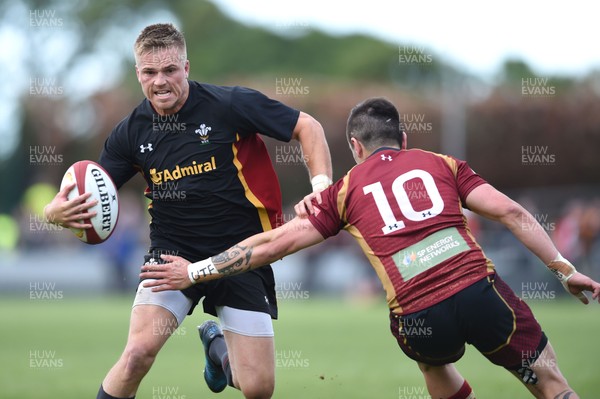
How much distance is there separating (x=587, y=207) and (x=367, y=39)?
39646 millimetres

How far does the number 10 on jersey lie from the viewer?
565 centimetres

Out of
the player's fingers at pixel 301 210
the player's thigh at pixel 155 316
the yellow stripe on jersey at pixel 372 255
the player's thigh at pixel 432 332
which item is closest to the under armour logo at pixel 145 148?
the player's thigh at pixel 155 316

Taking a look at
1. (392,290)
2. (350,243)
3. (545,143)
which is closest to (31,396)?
(392,290)

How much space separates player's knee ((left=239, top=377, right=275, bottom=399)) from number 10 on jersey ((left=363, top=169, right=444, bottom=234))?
1710 millimetres

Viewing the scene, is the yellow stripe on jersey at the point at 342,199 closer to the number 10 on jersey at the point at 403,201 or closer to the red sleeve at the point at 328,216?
the red sleeve at the point at 328,216

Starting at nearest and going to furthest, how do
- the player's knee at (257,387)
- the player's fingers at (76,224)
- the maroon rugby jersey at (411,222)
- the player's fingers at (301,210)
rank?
the maroon rugby jersey at (411,222) → the player's fingers at (301,210) → the player's fingers at (76,224) → the player's knee at (257,387)

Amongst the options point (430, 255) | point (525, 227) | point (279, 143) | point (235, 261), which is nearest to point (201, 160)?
point (235, 261)

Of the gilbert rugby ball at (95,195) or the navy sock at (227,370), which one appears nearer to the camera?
the gilbert rugby ball at (95,195)

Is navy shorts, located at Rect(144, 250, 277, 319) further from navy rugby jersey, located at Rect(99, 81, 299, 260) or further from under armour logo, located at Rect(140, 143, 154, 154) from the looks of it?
under armour logo, located at Rect(140, 143, 154, 154)

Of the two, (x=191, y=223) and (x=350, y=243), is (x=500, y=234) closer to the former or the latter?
(x=350, y=243)

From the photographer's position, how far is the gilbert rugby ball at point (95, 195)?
21.3 ft

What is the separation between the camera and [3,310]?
20422 millimetres

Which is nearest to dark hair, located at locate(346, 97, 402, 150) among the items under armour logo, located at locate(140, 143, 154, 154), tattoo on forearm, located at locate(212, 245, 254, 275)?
tattoo on forearm, located at locate(212, 245, 254, 275)

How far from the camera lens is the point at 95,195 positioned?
6512 mm
